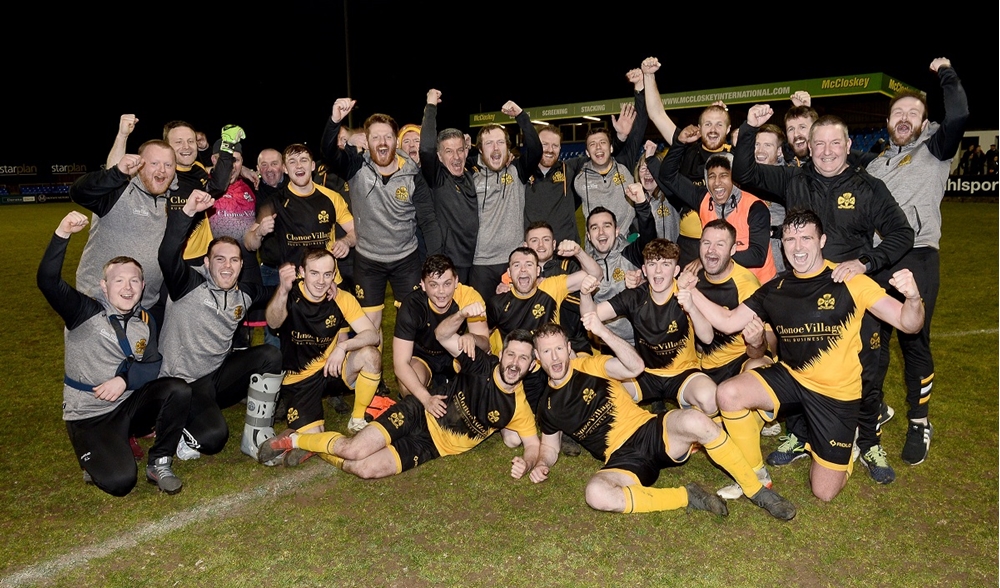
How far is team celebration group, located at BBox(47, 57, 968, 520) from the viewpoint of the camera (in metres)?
4.04

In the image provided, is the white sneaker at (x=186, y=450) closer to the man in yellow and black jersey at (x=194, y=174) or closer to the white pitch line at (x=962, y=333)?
the man in yellow and black jersey at (x=194, y=174)

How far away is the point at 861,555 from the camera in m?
3.40

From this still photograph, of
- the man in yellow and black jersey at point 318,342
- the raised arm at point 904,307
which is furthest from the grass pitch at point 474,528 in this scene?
the raised arm at point 904,307

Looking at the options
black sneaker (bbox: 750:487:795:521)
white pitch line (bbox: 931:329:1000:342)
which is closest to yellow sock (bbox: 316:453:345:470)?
black sneaker (bbox: 750:487:795:521)

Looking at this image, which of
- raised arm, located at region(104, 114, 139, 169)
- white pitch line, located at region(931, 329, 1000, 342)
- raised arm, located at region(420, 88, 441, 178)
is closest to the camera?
raised arm, located at region(104, 114, 139, 169)

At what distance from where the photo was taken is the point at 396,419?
177 inches

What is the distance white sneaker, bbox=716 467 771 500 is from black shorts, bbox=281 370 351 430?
9.50 feet

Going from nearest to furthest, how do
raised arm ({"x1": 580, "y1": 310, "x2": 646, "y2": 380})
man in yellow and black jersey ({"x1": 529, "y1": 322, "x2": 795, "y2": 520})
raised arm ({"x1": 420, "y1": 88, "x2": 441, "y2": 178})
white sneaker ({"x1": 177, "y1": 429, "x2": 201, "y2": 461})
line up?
man in yellow and black jersey ({"x1": 529, "y1": 322, "x2": 795, "y2": 520})
raised arm ({"x1": 580, "y1": 310, "x2": 646, "y2": 380})
white sneaker ({"x1": 177, "y1": 429, "x2": 201, "y2": 461})
raised arm ({"x1": 420, "y1": 88, "x2": 441, "y2": 178})

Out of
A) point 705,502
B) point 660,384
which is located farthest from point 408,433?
point 705,502

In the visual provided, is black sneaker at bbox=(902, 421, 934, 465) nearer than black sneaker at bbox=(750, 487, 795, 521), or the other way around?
black sneaker at bbox=(750, 487, 795, 521)

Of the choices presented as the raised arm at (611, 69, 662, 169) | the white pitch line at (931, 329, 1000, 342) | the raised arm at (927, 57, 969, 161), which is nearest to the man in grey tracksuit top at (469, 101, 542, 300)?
the raised arm at (611, 69, 662, 169)

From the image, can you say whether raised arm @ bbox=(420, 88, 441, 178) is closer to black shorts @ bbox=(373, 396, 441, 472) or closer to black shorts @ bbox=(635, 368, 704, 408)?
black shorts @ bbox=(373, 396, 441, 472)

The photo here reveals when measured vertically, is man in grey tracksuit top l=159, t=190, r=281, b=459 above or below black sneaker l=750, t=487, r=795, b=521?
above

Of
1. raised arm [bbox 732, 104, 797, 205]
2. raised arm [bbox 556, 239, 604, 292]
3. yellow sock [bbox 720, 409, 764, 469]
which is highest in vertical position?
raised arm [bbox 732, 104, 797, 205]
